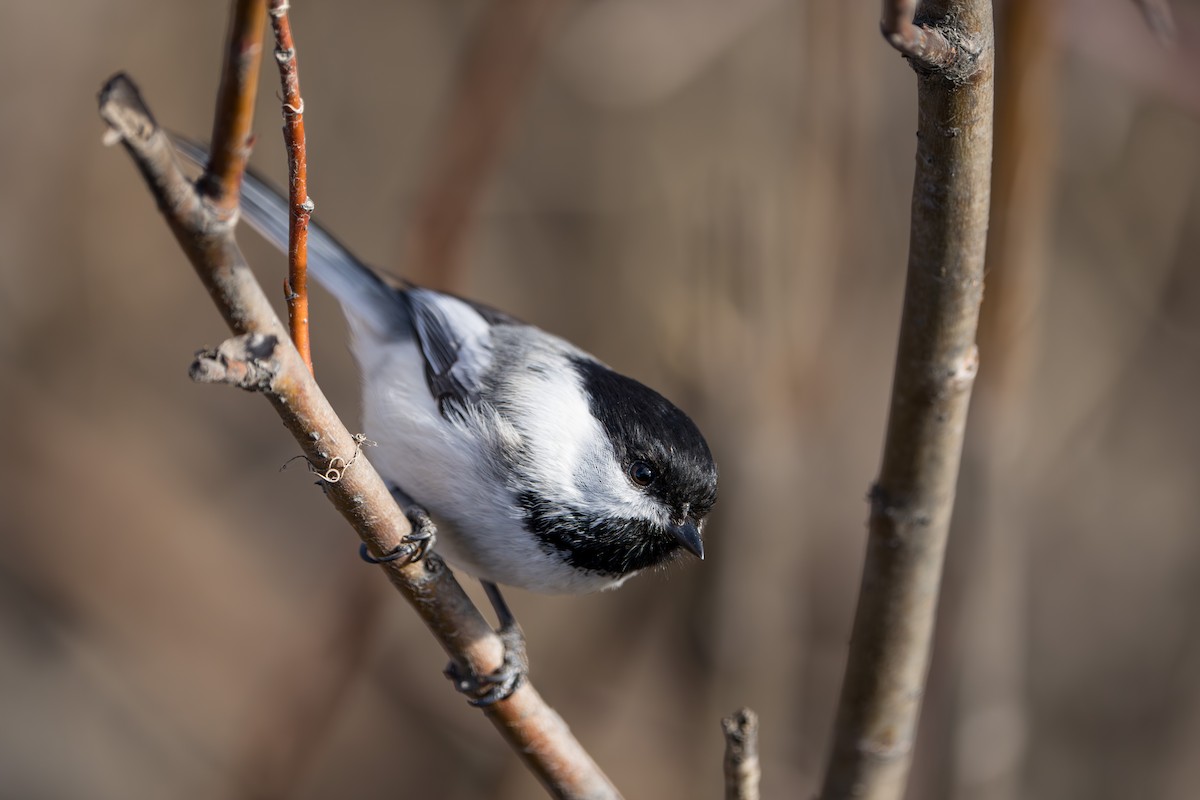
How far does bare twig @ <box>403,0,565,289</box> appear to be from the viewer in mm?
2336

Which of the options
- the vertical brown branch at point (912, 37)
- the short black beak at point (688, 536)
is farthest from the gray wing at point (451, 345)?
the vertical brown branch at point (912, 37)

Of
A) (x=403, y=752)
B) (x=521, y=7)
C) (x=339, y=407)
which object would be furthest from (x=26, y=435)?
(x=521, y=7)

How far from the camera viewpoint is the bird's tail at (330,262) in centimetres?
173

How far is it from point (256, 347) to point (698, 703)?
241 centimetres

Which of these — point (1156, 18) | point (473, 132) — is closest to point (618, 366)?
point (473, 132)

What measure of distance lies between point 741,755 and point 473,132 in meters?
1.66

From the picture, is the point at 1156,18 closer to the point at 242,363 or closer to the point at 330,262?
the point at 242,363

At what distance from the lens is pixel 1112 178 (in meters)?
3.27

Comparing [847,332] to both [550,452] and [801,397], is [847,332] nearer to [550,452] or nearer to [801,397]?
[801,397]

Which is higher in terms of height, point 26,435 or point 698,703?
point 26,435

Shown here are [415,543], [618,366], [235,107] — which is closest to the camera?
[235,107]

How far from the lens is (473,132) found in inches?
92.5

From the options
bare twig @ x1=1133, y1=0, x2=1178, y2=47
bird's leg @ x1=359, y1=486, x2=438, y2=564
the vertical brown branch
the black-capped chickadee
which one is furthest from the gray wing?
bare twig @ x1=1133, y1=0, x2=1178, y2=47

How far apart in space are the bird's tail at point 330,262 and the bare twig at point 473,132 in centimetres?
43
